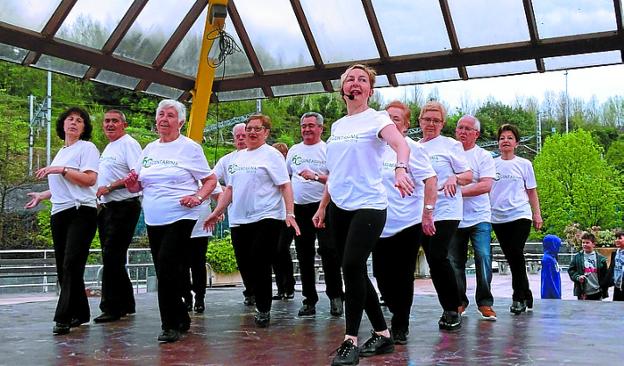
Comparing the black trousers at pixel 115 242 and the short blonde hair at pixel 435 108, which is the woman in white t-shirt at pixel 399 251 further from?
the black trousers at pixel 115 242

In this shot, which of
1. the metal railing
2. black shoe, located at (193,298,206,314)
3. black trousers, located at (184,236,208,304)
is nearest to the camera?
black shoe, located at (193,298,206,314)

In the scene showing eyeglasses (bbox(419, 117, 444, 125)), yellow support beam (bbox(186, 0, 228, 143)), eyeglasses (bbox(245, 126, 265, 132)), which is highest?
yellow support beam (bbox(186, 0, 228, 143))

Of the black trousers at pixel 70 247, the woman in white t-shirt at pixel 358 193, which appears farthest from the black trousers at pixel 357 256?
the black trousers at pixel 70 247

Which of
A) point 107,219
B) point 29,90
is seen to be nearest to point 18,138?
Answer: point 29,90

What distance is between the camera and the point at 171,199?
5.48 m

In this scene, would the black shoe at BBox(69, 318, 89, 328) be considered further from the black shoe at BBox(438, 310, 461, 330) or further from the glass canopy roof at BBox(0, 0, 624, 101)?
the glass canopy roof at BBox(0, 0, 624, 101)

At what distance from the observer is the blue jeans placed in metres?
6.70

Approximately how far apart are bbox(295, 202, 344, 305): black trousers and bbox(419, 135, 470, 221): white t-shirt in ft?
4.73

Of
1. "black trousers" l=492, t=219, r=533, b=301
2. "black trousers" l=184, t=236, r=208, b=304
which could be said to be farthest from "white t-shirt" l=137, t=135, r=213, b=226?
→ "black trousers" l=492, t=219, r=533, b=301

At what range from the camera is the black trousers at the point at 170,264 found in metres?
5.34

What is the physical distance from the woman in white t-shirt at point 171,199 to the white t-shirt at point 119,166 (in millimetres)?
646

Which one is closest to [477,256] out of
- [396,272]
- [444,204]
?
[444,204]

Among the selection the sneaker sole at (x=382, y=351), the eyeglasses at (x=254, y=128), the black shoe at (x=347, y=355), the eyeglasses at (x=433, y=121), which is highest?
the eyeglasses at (x=254, y=128)

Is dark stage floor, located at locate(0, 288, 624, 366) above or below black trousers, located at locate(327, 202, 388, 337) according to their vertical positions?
below
